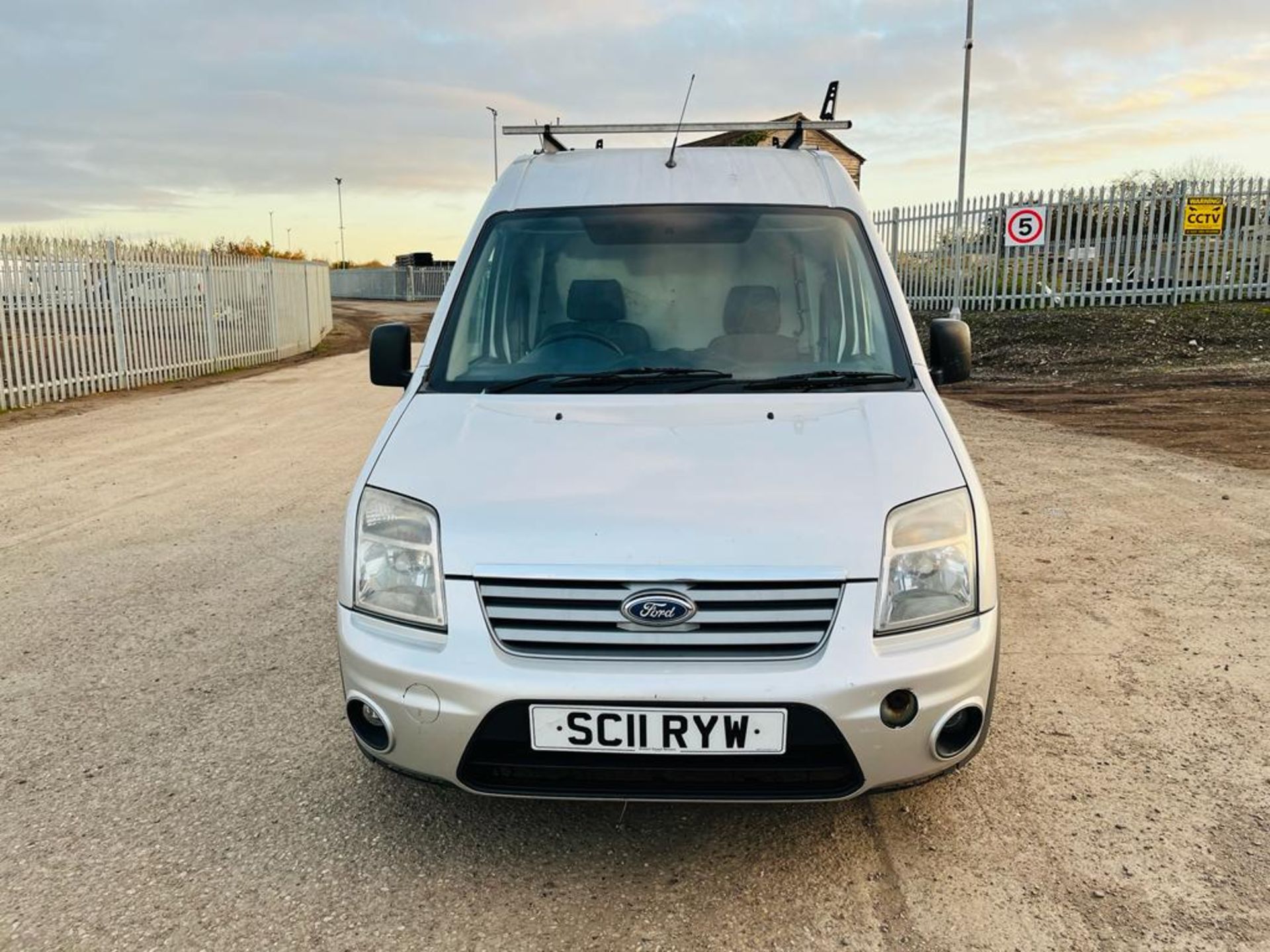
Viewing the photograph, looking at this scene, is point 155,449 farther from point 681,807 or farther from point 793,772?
point 793,772

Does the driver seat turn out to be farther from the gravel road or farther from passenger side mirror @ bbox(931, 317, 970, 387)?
the gravel road

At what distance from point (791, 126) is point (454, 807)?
323 centimetres

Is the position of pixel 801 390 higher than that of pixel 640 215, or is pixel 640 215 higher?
pixel 640 215

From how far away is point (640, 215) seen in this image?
389 cm

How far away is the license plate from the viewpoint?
237 centimetres

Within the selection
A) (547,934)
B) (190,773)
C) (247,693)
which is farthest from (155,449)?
(547,934)

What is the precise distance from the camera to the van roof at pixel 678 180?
3.93m

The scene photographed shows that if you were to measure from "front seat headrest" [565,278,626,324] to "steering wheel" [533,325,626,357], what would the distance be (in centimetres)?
6

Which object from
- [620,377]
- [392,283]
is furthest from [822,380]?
[392,283]

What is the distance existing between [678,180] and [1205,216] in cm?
1953

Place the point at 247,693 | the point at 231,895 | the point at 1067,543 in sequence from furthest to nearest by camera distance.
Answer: the point at 1067,543
the point at 247,693
the point at 231,895

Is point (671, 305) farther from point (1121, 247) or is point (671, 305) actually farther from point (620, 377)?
point (1121, 247)

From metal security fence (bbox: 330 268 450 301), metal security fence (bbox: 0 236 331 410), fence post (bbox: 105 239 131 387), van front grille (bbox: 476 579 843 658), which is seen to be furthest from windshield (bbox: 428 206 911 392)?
metal security fence (bbox: 330 268 450 301)

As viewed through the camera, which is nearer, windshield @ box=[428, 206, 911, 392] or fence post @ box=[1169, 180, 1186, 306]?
windshield @ box=[428, 206, 911, 392]
